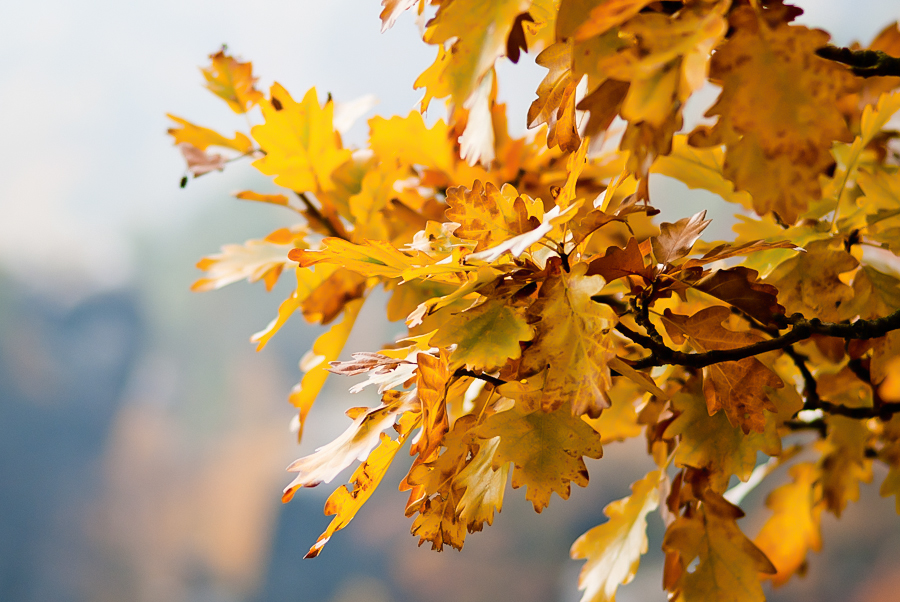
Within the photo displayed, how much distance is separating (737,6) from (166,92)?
1591 millimetres

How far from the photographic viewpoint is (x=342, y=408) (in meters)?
1.37

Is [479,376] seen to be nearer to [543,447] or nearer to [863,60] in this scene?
[543,447]

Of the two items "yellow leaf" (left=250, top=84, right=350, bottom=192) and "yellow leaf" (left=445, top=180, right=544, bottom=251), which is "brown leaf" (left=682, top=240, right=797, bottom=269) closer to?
"yellow leaf" (left=445, top=180, right=544, bottom=251)

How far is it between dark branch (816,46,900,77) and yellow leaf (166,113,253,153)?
0.49m

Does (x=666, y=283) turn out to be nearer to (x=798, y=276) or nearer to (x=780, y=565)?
(x=798, y=276)

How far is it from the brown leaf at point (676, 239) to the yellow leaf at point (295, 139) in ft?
0.96

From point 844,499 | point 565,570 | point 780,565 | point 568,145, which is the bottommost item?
point 565,570

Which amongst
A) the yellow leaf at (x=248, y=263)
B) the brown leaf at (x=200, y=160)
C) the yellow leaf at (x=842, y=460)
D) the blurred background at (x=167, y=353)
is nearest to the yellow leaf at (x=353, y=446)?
the yellow leaf at (x=248, y=263)

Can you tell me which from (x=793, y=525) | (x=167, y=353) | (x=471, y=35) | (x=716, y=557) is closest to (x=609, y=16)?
(x=471, y=35)

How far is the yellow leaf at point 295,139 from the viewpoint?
1.65 feet

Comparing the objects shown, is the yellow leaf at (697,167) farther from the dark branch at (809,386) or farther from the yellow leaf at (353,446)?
the yellow leaf at (353,446)

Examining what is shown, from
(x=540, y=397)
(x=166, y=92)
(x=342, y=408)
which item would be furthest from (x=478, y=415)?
(x=166, y=92)

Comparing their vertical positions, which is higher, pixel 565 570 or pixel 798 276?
pixel 798 276

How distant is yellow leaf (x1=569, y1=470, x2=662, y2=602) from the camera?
478 mm
